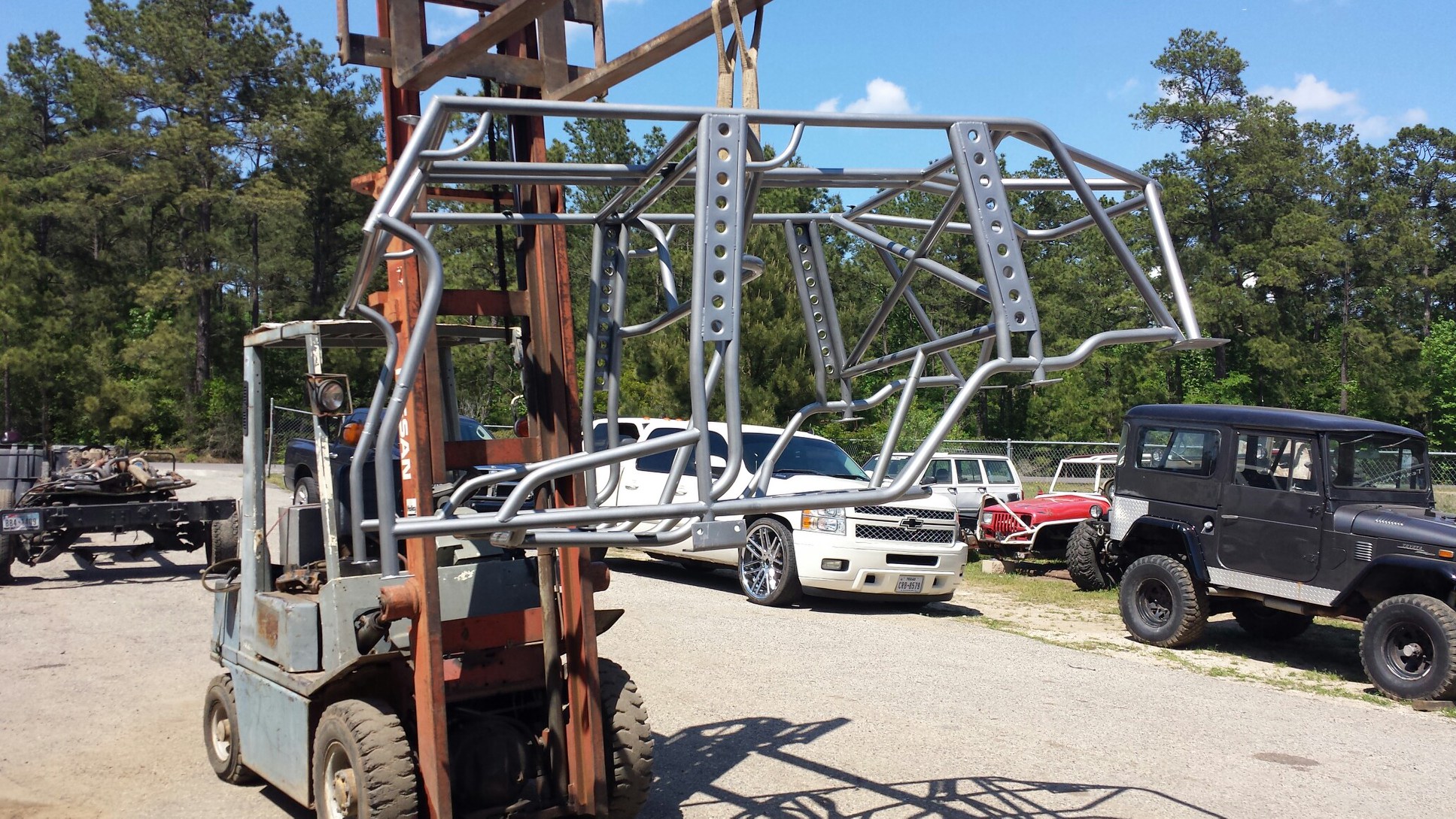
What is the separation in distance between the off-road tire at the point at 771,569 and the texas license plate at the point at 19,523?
8390 mm

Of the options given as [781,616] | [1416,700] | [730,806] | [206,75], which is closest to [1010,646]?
[781,616]

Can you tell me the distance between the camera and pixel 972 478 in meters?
20.7

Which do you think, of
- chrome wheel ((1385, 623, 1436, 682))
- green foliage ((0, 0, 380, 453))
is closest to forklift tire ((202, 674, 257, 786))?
chrome wheel ((1385, 623, 1436, 682))

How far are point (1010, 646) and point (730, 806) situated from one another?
18.8 ft

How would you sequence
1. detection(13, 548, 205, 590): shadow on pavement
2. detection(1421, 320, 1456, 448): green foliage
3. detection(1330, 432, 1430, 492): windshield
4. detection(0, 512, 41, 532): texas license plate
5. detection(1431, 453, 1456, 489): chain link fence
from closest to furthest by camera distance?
detection(1330, 432, 1430, 492): windshield < detection(0, 512, 41, 532): texas license plate < detection(13, 548, 205, 590): shadow on pavement < detection(1431, 453, 1456, 489): chain link fence < detection(1421, 320, 1456, 448): green foliage

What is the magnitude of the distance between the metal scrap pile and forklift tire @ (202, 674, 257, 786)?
943cm

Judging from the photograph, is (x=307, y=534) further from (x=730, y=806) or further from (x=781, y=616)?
(x=781, y=616)

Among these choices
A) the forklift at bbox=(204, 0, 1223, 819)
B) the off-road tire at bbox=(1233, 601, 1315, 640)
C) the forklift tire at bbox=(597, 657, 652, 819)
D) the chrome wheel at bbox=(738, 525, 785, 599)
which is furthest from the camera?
the chrome wheel at bbox=(738, 525, 785, 599)

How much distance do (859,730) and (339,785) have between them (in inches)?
141

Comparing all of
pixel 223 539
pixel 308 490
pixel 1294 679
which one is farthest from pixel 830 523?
pixel 223 539

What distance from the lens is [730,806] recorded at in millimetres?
5840

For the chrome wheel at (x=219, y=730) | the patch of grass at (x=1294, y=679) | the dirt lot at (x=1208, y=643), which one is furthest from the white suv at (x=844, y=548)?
the chrome wheel at (x=219, y=730)

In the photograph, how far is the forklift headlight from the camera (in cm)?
495

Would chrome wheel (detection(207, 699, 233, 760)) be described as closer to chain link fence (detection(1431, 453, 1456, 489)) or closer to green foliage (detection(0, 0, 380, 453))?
chain link fence (detection(1431, 453, 1456, 489))
